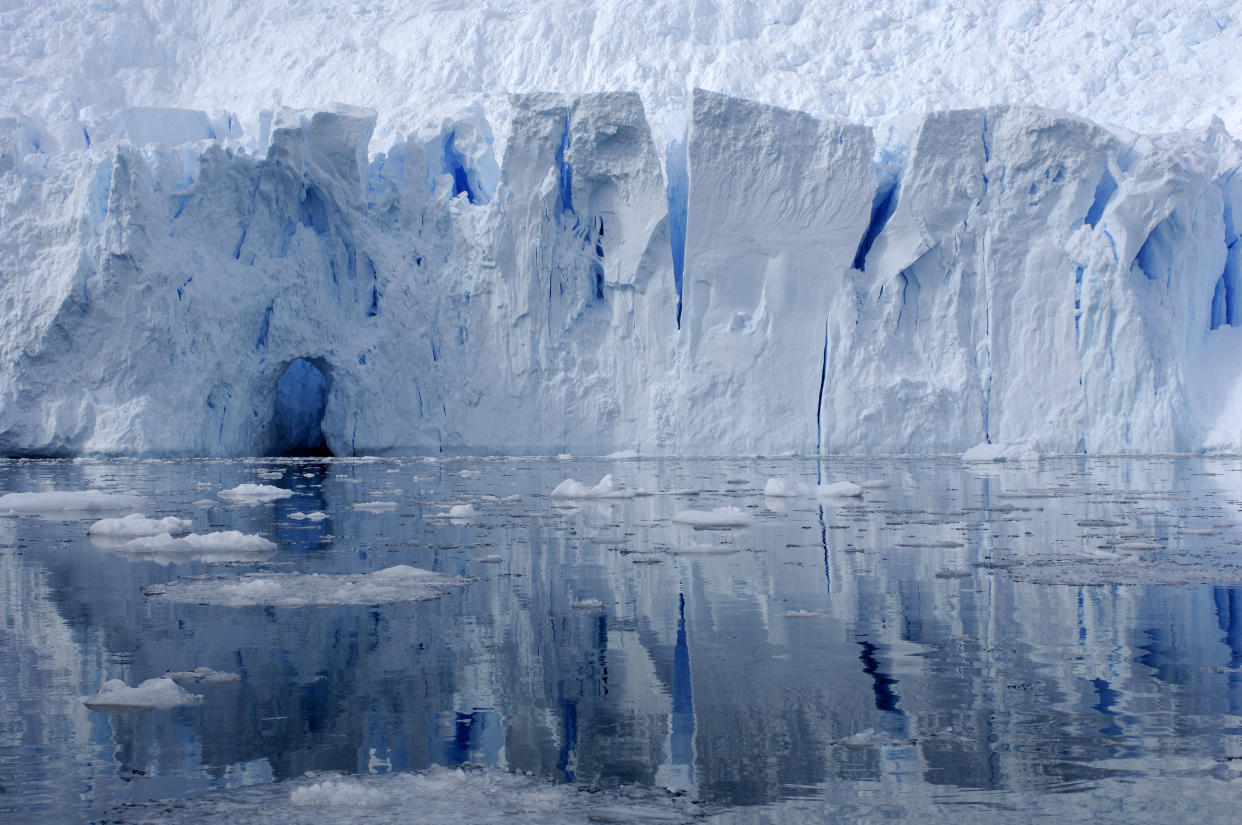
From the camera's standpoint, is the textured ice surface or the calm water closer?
the textured ice surface

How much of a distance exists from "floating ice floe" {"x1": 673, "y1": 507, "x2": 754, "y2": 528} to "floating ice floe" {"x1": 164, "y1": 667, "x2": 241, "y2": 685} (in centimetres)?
449

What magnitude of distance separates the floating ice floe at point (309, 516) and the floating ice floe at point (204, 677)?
4.55m

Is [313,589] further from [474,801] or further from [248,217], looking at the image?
[248,217]

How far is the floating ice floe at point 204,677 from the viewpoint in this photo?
303cm

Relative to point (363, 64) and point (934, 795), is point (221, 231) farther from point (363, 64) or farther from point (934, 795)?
point (934, 795)

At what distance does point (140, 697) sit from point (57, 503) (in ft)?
21.4

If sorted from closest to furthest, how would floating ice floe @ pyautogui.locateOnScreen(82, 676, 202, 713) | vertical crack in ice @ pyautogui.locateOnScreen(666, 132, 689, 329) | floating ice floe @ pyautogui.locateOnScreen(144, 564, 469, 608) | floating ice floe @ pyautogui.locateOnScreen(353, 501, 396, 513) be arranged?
floating ice floe @ pyautogui.locateOnScreen(82, 676, 202, 713)
floating ice floe @ pyautogui.locateOnScreen(144, 564, 469, 608)
floating ice floe @ pyautogui.locateOnScreen(353, 501, 396, 513)
vertical crack in ice @ pyautogui.locateOnScreen(666, 132, 689, 329)

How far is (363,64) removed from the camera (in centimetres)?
2794

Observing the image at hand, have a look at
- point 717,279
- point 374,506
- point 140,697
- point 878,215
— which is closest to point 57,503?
point 374,506

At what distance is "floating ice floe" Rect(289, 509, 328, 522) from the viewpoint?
7654mm

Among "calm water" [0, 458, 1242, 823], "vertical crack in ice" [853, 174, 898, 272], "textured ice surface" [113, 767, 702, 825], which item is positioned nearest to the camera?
"textured ice surface" [113, 767, 702, 825]

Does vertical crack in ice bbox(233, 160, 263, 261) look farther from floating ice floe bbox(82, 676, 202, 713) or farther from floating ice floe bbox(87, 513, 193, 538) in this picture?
floating ice floe bbox(82, 676, 202, 713)

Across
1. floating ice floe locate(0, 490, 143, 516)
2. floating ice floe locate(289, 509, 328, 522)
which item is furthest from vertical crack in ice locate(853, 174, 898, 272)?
floating ice floe locate(0, 490, 143, 516)

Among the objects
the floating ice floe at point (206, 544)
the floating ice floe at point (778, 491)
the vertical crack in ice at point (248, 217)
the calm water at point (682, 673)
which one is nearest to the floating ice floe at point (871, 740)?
the calm water at point (682, 673)
